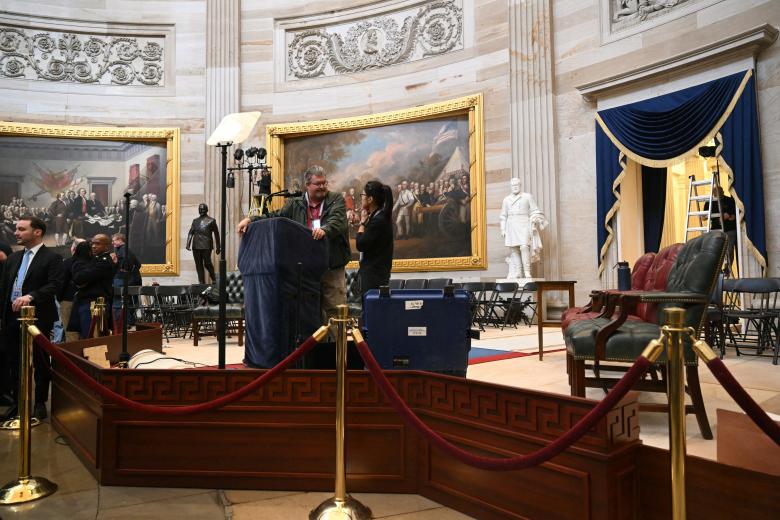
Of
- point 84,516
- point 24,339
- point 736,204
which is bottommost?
point 84,516

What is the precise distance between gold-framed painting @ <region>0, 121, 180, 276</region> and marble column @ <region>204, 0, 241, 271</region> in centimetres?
88

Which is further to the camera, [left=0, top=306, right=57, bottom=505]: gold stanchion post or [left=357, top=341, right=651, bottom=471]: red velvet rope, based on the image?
[left=0, top=306, right=57, bottom=505]: gold stanchion post

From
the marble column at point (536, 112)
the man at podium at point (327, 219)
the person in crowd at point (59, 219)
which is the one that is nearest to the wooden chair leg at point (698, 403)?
the man at podium at point (327, 219)

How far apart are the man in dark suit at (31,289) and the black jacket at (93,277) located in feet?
3.15

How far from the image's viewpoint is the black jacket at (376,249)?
12.5 ft

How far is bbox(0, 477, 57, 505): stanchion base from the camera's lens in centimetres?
243

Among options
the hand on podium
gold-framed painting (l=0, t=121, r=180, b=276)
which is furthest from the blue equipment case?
gold-framed painting (l=0, t=121, r=180, b=276)

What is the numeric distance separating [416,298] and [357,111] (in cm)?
1058

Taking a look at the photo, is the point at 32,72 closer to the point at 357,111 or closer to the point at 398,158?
the point at 357,111

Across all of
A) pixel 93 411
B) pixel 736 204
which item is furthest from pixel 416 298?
pixel 736 204

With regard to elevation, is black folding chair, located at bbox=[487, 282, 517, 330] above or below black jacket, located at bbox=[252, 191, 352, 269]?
below

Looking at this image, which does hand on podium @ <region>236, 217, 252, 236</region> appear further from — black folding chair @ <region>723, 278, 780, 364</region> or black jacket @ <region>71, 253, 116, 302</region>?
black folding chair @ <region>723, 278, 780, 364</region>

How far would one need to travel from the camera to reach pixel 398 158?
12.3 m

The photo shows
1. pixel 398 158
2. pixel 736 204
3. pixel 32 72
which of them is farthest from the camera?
pixel 32 72
